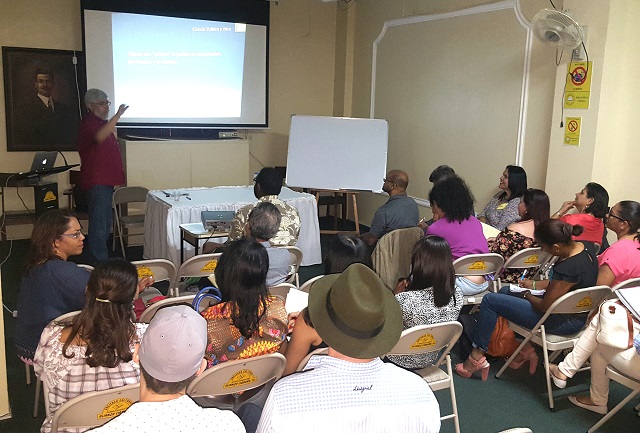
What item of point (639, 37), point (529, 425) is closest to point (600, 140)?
point (639, 37)

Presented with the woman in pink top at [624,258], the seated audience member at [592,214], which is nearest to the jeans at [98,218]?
the seated audience member at [592,214]

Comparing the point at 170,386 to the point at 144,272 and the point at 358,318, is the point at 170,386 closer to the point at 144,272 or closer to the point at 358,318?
the point at 358,318

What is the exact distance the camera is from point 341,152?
6766mm

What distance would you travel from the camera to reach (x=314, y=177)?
6.80 m

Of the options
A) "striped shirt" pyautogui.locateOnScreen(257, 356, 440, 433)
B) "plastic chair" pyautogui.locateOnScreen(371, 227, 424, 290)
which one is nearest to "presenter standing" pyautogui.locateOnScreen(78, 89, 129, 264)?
"plastic chair" pyautogui.locateOnScreen(371, 227, 424, 290)

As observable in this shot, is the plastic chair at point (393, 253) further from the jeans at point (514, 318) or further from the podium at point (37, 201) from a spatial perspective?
the podium at point (37, 201)

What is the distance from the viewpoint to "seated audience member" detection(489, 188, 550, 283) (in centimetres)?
405

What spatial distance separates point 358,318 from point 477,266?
7.81ft

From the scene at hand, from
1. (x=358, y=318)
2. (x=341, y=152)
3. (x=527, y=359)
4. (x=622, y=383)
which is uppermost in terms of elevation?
(x=341, y=152)

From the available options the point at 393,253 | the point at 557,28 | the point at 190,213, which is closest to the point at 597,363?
A: the point at 393,253

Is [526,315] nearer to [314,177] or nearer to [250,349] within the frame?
[250,349]

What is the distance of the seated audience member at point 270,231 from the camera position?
329 cm

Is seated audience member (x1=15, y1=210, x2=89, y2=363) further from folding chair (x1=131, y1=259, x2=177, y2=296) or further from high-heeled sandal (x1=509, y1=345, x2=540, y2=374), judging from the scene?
high-heeled sandal (x1=509, y1=345, x2=540, y2=374)

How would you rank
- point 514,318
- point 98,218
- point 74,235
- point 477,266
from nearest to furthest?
point 74,235 → point 514,318 → point 477,266 → point 98,218
